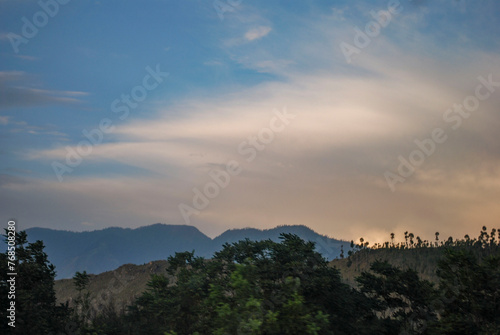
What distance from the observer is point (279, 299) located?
2952 centimetres

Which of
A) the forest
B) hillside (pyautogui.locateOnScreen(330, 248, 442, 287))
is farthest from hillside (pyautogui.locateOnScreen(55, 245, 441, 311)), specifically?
the forest

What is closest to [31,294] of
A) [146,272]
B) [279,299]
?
[279,299]

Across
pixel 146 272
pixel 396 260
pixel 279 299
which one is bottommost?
pixel 279 299

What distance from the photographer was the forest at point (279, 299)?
27.5 m

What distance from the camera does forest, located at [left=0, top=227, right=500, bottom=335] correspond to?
2755 cm

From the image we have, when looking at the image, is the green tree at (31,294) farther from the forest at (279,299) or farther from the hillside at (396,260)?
the hillside at (396,260)

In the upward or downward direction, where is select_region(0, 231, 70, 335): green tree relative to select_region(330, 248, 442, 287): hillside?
downward

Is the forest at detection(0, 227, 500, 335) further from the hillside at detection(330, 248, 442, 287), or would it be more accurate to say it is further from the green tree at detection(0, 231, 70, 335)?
the hillside at detection(330, 248, 442, 287)

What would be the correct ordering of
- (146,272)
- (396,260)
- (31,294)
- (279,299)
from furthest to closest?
(146,272), (396,260), (31,294), (279,299)

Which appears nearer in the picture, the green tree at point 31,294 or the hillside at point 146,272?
the green tree at point 31,294

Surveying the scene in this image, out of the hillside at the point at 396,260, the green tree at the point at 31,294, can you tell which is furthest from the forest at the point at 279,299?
the hillside at the point at 396,260

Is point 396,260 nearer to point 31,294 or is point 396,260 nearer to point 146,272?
point 146,272

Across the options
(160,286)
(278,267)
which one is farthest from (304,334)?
(160,286)

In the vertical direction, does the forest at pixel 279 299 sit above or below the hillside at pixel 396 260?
below
